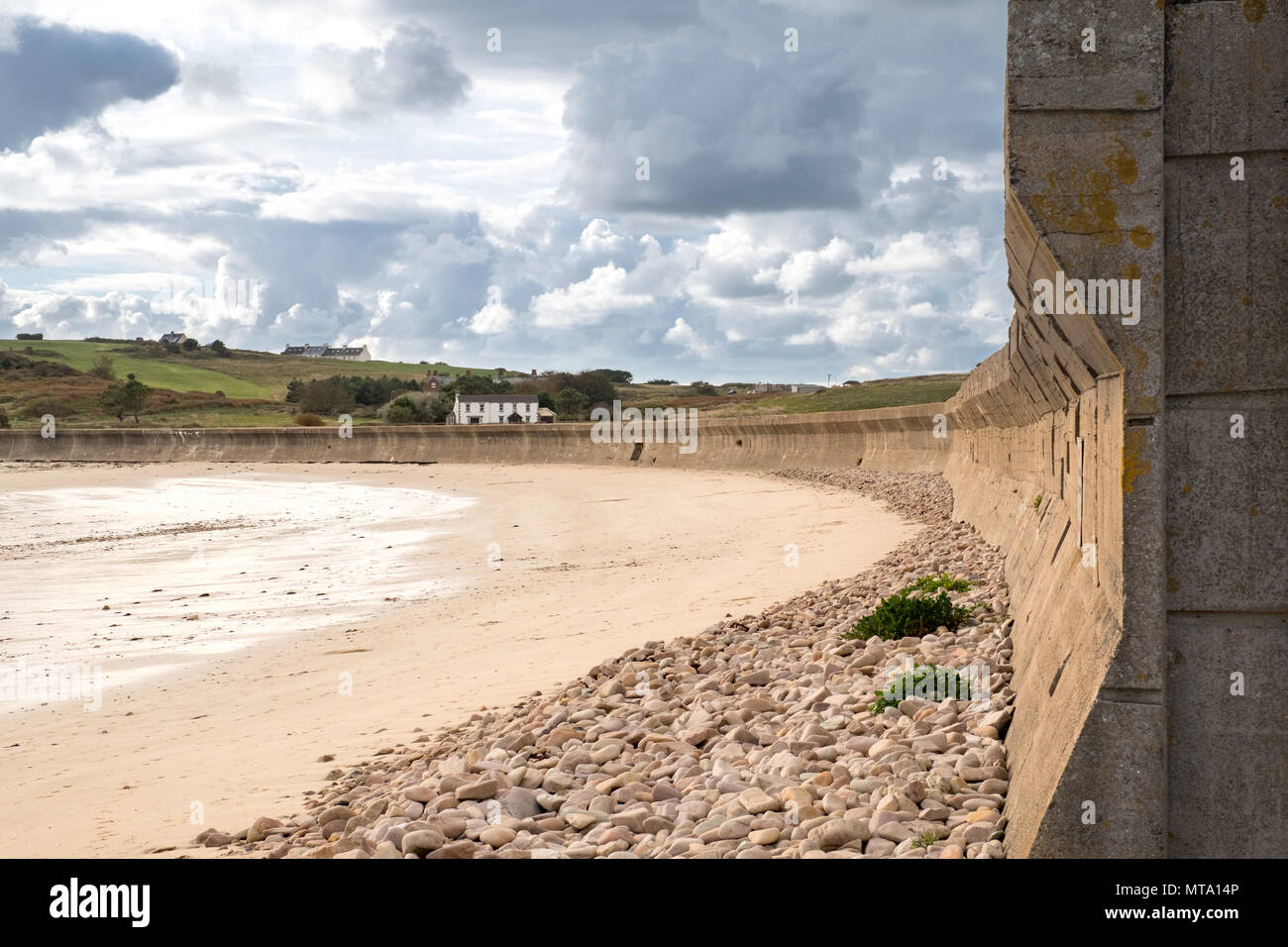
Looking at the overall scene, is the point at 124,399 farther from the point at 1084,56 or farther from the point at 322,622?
the point at 1084,56

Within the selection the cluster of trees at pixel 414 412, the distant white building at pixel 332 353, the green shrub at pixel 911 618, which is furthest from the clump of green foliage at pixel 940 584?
the distant white building at pixel 332 353

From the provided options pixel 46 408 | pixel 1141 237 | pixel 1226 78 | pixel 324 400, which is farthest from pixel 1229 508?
pixel 324 400

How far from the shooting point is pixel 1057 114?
3.38m

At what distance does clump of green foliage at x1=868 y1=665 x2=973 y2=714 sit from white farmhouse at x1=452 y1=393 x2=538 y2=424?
238 ft

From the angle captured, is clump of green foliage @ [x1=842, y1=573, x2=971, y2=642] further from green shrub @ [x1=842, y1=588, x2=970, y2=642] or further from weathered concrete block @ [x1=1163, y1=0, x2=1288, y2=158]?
weathered concrete block @ [x1=1163, y1=0, x2=1288, y2=158]

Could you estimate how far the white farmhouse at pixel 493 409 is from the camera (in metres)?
78.4

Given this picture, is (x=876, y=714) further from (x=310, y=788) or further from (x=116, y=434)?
(x=116, y=434)

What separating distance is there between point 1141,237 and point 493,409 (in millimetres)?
77492

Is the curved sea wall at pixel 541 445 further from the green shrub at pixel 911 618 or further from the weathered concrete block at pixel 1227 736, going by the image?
the weathered concrete block at pixel 1227 736

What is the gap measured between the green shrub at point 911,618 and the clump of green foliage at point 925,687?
1.17 m

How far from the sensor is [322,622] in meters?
10.4
